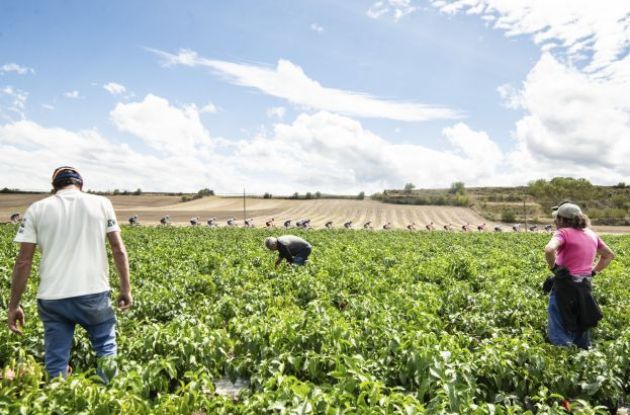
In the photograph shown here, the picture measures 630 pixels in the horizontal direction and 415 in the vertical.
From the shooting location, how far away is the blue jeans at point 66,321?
3.67m

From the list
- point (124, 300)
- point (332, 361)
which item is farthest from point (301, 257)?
point (124, 300)

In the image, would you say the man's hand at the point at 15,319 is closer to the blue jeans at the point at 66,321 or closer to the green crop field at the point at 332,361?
the blue jeans at the point at 66,321

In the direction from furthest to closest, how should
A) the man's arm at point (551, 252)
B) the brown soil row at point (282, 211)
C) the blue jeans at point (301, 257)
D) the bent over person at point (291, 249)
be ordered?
Answer: the brown soil row at point (282, 211) < the blue jeans at point (301, 257) < the bent over person at point (291, 249) < the man's arm at point (551, 252)

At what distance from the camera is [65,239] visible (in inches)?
143

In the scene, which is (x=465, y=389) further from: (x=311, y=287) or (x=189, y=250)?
(x=189, y=250)

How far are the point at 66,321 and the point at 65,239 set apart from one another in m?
0.72

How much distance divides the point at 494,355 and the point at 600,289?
6.15m

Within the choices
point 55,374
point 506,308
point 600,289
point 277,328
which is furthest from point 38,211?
point 600,289

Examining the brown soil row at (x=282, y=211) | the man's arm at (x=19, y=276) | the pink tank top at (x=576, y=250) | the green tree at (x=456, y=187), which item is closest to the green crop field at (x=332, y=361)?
the man's arm at (x=19, y=276)

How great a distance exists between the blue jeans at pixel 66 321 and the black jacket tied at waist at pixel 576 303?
4939 millimetres

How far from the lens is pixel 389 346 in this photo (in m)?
4.76

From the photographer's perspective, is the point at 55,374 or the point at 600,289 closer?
the point at 55,374

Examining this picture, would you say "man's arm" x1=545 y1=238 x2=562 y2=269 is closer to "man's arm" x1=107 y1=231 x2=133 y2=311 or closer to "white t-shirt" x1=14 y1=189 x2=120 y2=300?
"man's arm" x1=107 y1=231 x2=133 y2=311

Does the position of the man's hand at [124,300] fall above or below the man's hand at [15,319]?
above
